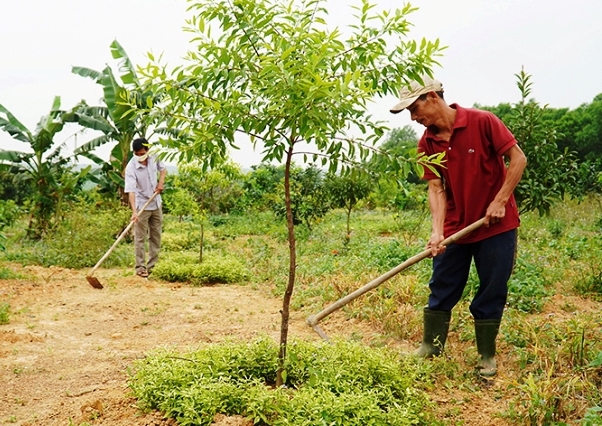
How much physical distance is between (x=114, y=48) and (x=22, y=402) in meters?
9.53

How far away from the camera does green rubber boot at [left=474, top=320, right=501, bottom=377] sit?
4031 millimetres

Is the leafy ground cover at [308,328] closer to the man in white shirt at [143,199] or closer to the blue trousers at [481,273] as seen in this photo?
the blue trousers at [481,273]

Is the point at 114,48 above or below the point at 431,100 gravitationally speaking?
above

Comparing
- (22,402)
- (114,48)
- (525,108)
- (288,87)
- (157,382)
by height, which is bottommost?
(22,402)

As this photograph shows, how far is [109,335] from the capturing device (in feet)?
18.2

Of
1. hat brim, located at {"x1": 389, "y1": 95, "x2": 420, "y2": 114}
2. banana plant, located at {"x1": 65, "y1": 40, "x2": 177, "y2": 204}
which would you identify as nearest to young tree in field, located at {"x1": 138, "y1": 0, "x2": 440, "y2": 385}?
hat brim, located at {"x1": 389, "y1": 95, "x2": 420, "y2": 114}

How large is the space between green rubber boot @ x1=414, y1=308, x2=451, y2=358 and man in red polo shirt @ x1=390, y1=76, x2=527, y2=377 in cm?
9

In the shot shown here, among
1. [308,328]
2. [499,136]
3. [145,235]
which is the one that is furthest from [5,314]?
[499,136]

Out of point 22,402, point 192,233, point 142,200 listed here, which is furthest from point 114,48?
point 22,402

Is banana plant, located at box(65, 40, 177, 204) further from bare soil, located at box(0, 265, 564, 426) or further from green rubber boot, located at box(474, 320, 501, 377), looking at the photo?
green rubber boot, located at box(474, 320, 501, 377)

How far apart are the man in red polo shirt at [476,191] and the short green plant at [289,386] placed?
630 mm

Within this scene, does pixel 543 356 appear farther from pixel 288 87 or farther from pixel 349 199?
pixel 349 199

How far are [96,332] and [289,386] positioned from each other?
2784mm

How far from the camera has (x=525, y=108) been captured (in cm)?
686
